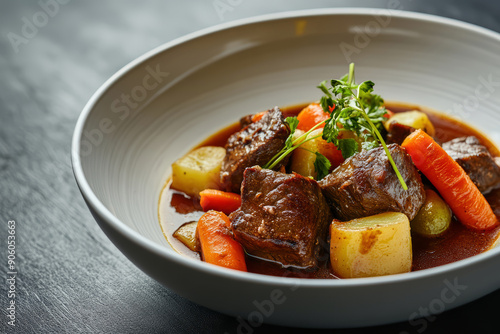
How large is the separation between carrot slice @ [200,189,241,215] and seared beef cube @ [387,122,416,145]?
0.87 metres

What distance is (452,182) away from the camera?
8.79 ft

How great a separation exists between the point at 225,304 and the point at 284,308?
24 centimetres

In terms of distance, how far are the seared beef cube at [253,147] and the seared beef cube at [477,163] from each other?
0.89 m

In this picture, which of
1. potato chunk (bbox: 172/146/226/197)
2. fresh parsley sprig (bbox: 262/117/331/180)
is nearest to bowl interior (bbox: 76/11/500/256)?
potato chunk (bbox: 172/146/226/197)

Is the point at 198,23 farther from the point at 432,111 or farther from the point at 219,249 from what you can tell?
the point at 219,249

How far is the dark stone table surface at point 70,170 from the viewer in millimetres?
2307

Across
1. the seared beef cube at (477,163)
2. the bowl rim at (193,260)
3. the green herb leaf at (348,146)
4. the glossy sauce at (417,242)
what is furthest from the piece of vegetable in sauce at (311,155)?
the bowl rim at (193,260)

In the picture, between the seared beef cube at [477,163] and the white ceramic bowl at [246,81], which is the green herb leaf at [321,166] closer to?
the seared beef cube at [477,163]

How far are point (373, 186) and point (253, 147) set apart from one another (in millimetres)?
678

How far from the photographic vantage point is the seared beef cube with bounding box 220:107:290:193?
2781mm

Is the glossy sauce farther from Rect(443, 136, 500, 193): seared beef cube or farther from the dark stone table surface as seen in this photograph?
the dark stone table surface

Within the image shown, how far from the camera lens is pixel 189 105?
3564 millimetres

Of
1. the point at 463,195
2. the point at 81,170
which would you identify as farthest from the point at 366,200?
the point at 81,170

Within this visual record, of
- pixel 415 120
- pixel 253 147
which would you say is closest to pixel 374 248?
pixel 253 147
